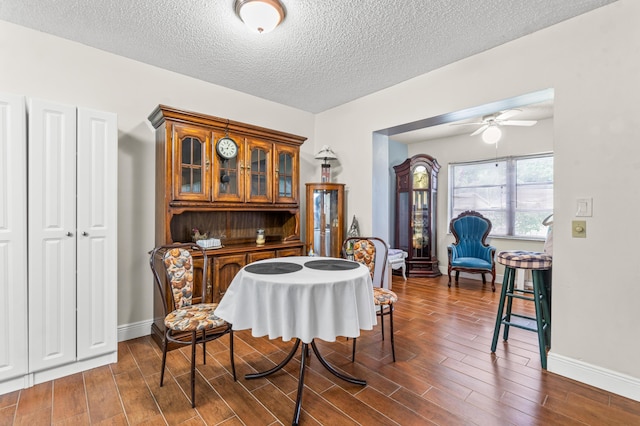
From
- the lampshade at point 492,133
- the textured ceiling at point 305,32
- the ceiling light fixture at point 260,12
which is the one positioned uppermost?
the textured ceiling at point 305,32

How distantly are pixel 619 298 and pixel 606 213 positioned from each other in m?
0.60

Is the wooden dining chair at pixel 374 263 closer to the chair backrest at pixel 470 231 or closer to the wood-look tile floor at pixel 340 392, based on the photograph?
the wood-look tile floor at pixel 340 392

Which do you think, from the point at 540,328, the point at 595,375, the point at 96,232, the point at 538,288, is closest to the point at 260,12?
the point at 96,232

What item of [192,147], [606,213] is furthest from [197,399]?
[606,213]

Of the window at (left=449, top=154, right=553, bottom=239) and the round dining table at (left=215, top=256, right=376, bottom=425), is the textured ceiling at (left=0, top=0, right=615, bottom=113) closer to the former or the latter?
the round dining table at (left=215, top=256, right=376, bottom=425)

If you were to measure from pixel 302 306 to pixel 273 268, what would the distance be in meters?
0.46

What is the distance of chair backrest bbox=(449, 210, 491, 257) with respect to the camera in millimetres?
5102

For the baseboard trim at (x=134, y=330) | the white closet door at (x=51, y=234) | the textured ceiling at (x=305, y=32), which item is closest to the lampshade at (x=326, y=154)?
the textured ceiling at (x=305, y=32)

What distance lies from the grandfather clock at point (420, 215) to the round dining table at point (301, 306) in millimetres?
3970

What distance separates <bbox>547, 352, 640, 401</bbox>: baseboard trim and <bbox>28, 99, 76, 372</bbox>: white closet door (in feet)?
12.1

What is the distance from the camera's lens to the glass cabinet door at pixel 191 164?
279cm

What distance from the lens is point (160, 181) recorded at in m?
2.87

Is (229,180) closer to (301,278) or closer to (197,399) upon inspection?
(301,278)

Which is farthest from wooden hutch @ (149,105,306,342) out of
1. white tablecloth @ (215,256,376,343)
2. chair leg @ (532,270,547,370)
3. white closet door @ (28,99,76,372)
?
chair leg @ (532,270,547,370)
